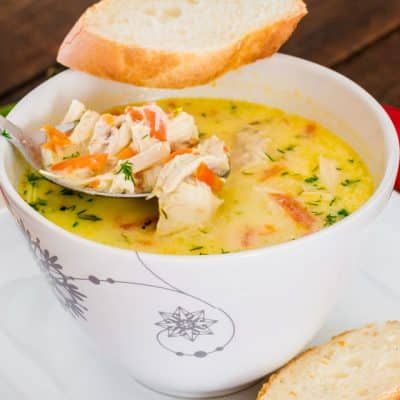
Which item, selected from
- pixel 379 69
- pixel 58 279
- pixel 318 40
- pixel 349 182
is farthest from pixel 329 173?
pixel 318 40

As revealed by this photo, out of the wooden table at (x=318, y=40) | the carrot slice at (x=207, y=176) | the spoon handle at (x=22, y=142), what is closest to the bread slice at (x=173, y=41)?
the spoon handle at (x=22, y=142)

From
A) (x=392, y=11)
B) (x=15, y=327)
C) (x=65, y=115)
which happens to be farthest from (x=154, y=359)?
(x=392, y=11)

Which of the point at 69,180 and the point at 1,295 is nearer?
the point at 69,180

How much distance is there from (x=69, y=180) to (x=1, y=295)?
14.8 inches

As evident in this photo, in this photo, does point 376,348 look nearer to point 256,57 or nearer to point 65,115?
point 256,57

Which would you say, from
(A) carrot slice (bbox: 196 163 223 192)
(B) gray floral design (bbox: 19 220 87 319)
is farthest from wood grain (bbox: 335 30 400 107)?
(B) gray floral design (bbox: 19 220 87 319)

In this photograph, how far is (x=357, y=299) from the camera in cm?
193

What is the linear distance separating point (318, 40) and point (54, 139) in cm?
189

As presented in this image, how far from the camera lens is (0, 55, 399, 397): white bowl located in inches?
57.1

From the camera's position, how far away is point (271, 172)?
1813mm

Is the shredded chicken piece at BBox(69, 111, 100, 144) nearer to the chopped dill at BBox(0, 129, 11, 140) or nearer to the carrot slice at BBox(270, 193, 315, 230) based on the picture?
the chopped dill at BBox(0, 129, 11, 140)

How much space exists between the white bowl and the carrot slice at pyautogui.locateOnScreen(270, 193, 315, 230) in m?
0.12

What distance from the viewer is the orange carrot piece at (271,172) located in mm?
1790

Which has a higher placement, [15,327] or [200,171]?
[200,171]
